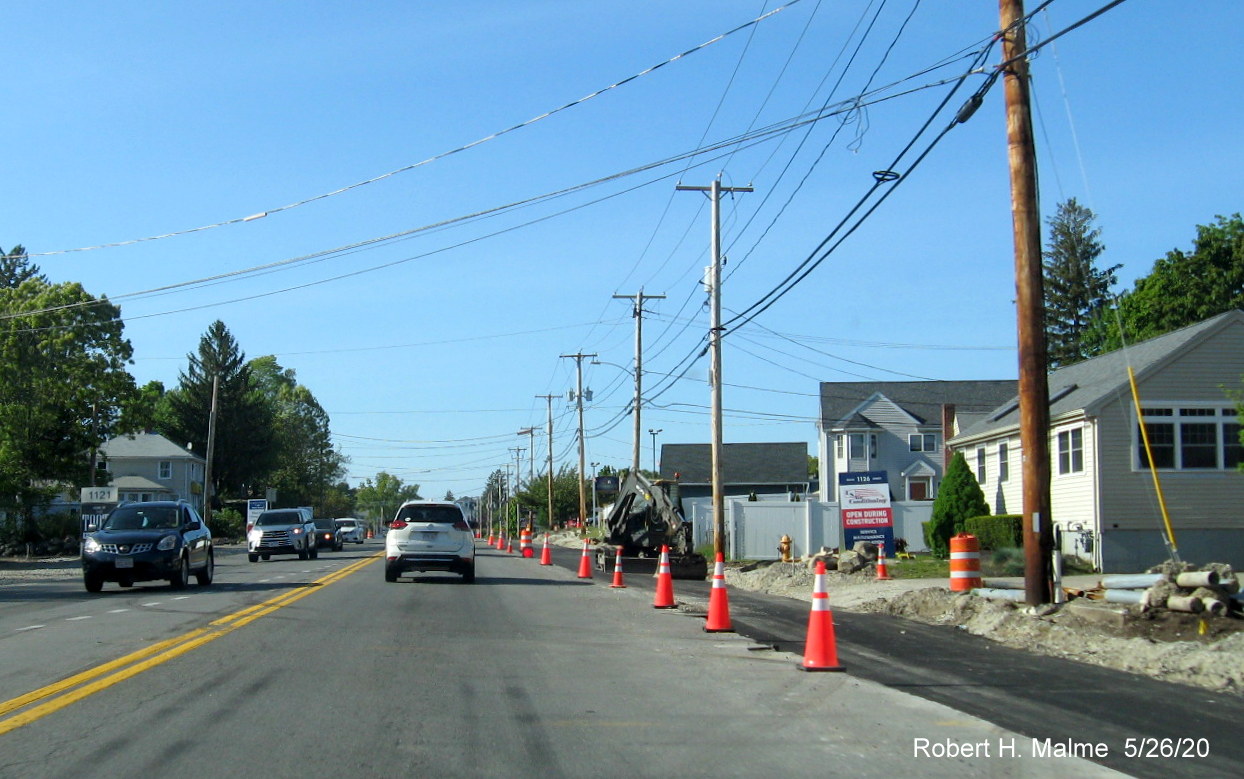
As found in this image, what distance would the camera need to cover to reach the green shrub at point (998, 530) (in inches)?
1248

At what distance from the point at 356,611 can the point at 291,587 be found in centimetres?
646

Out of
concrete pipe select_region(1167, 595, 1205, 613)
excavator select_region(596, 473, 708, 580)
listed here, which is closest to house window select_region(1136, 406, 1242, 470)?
excavator select_region(596, 473, 708, 580)

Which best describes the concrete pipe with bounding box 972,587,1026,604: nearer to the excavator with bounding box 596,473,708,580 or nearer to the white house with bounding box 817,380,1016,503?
the excavator with bounding box 596,473,708,580

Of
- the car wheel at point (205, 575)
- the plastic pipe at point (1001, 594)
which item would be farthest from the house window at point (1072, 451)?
the car wheel at point (205, 575)

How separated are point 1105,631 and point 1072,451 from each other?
18.0 meters

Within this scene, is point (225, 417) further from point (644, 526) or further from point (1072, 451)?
point (1072, 451)

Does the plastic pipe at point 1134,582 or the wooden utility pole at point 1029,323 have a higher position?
the wooden utility pole at point 1029,323

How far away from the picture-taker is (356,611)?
54.0 ft

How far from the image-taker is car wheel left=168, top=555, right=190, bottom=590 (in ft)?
69.7

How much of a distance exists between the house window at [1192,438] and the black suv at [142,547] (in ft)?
74.1

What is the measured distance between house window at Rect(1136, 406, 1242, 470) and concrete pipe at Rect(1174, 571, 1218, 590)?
16232 millimetres

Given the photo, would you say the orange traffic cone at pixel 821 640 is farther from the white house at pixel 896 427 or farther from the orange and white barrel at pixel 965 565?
the white house at pixel 896 427

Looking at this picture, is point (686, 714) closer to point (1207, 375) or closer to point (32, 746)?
point (32, 746)

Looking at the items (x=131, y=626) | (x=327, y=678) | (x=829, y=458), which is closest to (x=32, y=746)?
(x=327, y=678)
